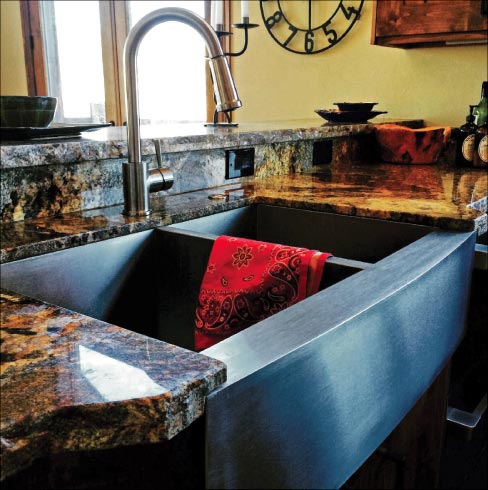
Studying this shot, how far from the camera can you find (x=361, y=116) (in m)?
2.23

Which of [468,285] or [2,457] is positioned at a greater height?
[2,457]

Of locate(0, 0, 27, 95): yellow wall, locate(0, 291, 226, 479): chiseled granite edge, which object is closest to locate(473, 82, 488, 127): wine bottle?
locate(0, 291, 226, 479): chiseled granite edge

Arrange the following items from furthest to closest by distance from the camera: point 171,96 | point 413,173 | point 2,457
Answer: point 171,96
point 413,173
point 2,457

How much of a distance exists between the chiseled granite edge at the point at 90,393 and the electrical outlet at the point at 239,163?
984 millimetres

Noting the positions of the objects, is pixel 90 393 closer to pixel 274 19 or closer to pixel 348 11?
pixel 348 11

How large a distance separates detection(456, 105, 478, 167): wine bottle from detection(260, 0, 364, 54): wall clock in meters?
1.03

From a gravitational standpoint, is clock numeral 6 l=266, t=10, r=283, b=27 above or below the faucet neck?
above

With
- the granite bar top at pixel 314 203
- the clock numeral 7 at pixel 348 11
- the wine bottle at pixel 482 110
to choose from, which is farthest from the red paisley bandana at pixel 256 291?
the clock numeral 7 at pixel 348 11

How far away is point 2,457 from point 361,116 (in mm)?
2026

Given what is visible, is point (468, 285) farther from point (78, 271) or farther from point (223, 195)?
point (78, 271)

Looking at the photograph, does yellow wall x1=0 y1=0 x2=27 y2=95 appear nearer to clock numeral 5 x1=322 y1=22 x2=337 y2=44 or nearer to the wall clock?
the wall clock

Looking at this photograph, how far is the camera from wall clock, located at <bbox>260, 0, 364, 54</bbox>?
285cm

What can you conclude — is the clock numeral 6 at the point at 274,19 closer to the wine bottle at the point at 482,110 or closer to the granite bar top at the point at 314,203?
the wine bottle at the point at 482,110

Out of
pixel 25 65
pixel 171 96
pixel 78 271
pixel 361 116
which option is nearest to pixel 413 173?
pixel 361 116
